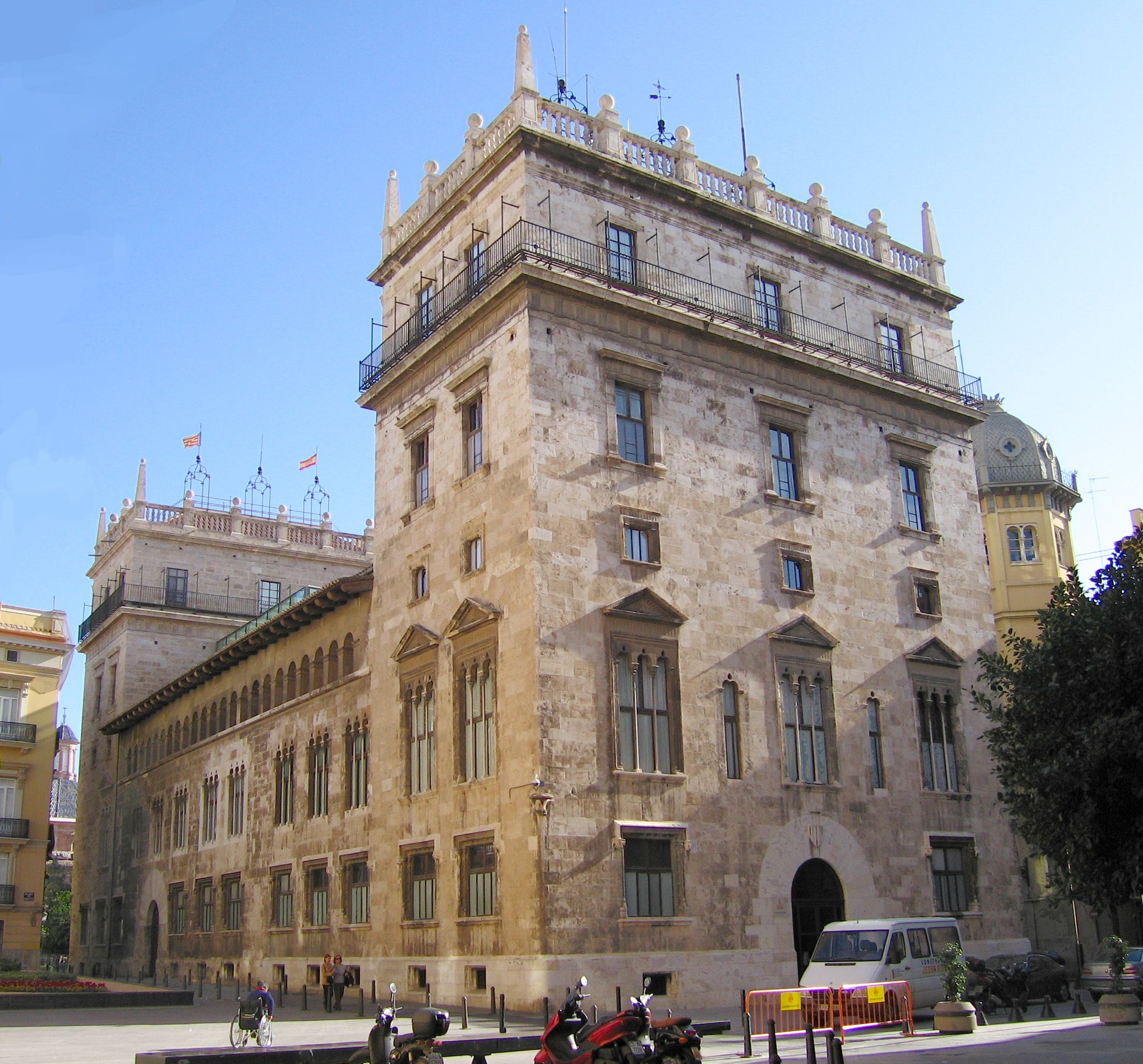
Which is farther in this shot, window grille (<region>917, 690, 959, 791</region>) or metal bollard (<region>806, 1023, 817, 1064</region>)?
window grille (<region>917, 690, 959, 791</region>)

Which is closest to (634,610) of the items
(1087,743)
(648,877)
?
(648,877)

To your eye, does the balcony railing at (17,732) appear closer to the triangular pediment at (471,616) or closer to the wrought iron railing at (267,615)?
the wrought iron railing at (267,615)

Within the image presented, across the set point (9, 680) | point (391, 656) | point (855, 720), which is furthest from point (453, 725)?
point (9, 680)

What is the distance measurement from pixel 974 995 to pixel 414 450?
65.7 ft

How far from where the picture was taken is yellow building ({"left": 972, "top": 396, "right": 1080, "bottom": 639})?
54812mm

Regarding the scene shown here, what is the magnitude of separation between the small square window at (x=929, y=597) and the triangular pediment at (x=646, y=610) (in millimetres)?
9617

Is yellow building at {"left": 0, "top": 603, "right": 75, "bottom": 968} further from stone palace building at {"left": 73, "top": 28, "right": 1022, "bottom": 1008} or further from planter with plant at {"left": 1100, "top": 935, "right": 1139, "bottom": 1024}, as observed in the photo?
planter with plant at {"left": 1100, "top": 935, "right": 1139, "bottom": 1024}

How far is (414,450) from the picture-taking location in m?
35.2

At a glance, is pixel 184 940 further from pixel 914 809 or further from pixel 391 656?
pixel 914 809

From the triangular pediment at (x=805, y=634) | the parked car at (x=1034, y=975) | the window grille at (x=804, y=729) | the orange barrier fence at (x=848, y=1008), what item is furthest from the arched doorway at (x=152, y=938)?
the orange barrier fence at (x=848, y=1008)

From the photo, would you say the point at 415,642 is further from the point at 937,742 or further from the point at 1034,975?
the point at 1034,975

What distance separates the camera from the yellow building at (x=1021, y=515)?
180 ft

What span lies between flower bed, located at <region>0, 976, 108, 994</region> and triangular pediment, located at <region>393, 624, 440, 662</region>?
11.7 meters

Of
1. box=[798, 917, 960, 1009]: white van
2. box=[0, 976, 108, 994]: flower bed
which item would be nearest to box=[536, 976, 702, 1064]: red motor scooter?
box=[798, 917, 960, 1009]: white van
